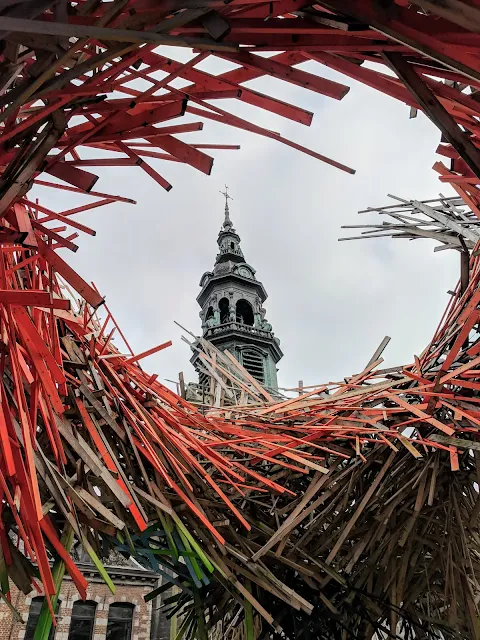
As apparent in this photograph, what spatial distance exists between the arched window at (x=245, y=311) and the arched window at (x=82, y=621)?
18.9 meters

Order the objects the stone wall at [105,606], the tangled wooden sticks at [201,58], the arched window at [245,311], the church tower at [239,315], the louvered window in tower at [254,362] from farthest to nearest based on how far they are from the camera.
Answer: the arched window at [245,311] < the church tower at [239,315] < the louvered window in tower at [254,362] < the stone wall at [105,606] < the tangled wooden sticks at [201,58]

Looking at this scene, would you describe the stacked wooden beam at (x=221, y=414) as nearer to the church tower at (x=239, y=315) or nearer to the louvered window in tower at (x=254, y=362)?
the church tower at (x=239, y=315)

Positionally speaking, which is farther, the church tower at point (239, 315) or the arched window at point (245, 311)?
the arched window at point (245, 311)

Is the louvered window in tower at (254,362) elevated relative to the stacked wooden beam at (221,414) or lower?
elevated

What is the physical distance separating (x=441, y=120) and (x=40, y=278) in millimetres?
1630

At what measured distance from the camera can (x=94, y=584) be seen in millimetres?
14688

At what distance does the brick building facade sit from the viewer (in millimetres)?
13430

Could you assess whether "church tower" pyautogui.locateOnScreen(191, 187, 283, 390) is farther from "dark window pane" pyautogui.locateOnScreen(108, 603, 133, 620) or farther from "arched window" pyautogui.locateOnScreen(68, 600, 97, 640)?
"arched window" pyautogui.locateOnScreen(68, 600, 97, 640)

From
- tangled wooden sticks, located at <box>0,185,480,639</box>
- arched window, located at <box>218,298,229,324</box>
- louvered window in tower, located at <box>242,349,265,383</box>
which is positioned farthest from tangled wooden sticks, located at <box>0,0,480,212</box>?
arched window, located at <box>218,298,229,324</box>

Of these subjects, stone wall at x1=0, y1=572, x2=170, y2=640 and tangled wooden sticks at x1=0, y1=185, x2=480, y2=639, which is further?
stone wall at x1=0, y1=572, x2=170, y2=640

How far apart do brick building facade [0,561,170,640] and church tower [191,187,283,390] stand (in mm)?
11645

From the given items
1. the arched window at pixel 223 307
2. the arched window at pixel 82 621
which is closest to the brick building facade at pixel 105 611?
the arched window at pixel 82 621

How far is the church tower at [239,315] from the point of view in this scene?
27.8 meters

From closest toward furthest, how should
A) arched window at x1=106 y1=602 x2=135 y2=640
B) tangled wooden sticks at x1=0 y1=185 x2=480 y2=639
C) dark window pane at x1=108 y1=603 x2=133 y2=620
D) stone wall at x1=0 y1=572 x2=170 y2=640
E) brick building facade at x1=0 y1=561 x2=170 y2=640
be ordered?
tangled wooden sticks at x1=0 y1=185 x2=480 y2=639 < stone wall at x1=0 y1=572 x2=170 y2=640 < brick building facade at x1=0 y1=561 x2=170 y2=640 < arched window at x1=106 y1=602 x2=135 y2=640 < dark window pane at x1=108 y1=603 x2=133 y2=620
